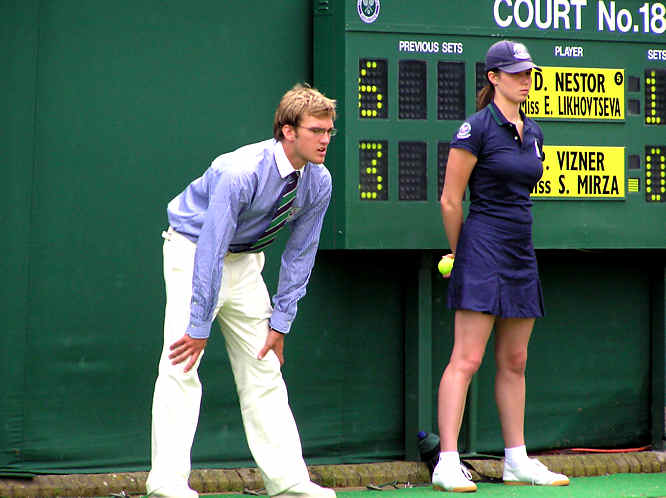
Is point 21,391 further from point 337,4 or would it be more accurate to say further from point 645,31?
point 645,31

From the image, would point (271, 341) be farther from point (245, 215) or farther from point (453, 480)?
point (453, 480)

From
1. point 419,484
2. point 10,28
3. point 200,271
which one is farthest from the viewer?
point 419,484

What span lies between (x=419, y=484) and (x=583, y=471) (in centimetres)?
92

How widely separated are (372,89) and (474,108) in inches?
21.9

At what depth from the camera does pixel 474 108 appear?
642 cm

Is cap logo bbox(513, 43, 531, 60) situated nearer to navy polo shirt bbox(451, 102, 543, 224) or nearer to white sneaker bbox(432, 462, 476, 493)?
navy polo shirt bbox(451, 102, 543, 224)

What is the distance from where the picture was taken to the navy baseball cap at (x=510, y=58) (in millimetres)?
5770

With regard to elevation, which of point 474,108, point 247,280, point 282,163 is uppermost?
point 474,108

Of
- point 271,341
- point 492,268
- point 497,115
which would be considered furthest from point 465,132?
point 271,341

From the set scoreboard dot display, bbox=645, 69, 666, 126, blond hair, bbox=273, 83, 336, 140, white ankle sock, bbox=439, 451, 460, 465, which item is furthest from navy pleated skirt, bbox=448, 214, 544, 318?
scoreboard dot display, bbox=645, 69, 666, 126

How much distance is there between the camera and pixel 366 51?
620 cm

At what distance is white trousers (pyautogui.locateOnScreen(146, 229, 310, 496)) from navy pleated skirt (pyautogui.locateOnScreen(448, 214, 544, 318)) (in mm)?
982

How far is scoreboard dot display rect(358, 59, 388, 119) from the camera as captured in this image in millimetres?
6211

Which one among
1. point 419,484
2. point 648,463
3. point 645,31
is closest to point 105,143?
point 419,484
